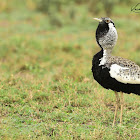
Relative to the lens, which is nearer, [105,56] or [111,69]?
[111,69]

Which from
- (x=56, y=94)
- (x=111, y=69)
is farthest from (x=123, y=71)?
(x=56, y=94)

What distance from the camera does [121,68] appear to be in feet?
14.9

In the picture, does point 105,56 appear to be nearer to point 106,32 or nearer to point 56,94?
point 106,32

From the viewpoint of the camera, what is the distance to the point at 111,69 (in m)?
4.51

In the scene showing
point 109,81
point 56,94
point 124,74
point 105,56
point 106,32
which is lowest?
point 56,94

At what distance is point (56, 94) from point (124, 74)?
1880 mm

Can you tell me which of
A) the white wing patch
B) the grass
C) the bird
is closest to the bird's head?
the bird

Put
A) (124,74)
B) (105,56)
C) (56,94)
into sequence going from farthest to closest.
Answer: (56,94) < (105,56) < (124,74)

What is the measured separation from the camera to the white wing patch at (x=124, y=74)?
4480 mm

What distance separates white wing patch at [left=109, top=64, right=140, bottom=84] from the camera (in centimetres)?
448

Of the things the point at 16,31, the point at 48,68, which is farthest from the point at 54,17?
the point at 48,68

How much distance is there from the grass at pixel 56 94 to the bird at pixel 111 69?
1.76ft

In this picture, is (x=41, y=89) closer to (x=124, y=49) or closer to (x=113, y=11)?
(x=124, y=49)

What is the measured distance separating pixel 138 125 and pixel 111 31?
4.94 ft
